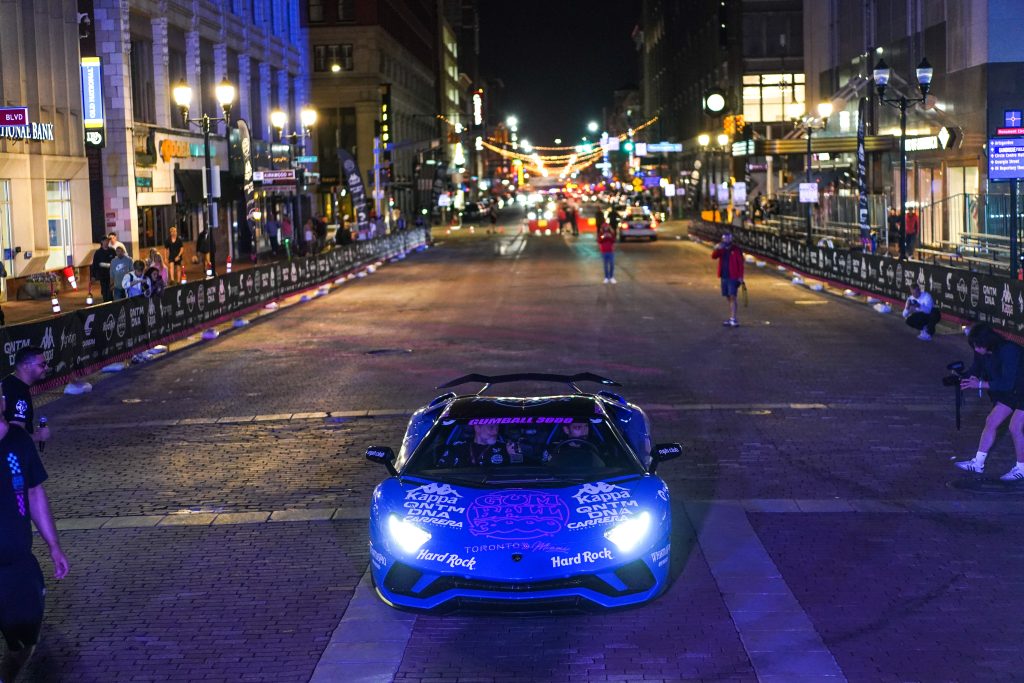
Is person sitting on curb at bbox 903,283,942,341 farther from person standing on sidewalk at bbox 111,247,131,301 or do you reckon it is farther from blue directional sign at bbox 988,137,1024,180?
person standing on sidewalk at bbox 111,247,131,301

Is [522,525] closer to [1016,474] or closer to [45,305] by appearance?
[1016,474]

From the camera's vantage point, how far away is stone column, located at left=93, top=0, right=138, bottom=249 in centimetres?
4256

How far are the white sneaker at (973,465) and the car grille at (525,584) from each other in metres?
5.13

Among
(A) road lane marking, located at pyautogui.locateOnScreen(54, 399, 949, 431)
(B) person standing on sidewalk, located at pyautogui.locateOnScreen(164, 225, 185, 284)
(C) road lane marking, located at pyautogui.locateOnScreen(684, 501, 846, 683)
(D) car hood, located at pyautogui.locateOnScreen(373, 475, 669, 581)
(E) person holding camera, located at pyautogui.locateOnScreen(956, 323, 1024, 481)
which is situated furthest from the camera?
(B) person standing on sidewalk, located at pyautogui.locateOnScreen(164, 225, 185, 284)

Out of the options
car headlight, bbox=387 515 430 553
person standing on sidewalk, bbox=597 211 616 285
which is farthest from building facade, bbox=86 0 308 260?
car headlight, bbox=387 515 430 553

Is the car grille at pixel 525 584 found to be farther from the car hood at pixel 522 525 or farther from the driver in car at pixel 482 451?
the driver in car at pixel 482 451

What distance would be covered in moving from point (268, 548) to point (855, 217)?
4008cm

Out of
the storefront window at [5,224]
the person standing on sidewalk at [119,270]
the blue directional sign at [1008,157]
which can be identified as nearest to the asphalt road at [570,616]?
the blue directional sign at [1008,157]

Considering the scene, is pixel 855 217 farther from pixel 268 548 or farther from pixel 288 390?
pixel 268 548

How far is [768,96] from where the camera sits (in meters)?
90.6

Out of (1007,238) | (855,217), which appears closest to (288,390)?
(1007,238)

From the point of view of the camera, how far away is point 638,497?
8359 millimetres

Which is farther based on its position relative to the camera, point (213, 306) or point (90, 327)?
point (213, 306)

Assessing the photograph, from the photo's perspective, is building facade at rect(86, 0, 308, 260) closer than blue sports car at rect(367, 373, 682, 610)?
No
